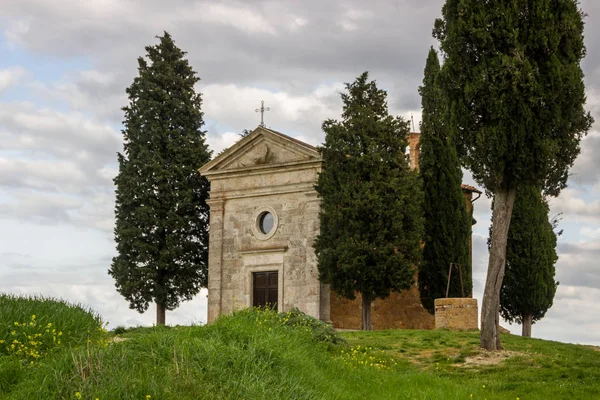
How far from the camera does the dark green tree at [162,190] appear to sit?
28.2m

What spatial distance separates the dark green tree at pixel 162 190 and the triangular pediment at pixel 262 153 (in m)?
1.36

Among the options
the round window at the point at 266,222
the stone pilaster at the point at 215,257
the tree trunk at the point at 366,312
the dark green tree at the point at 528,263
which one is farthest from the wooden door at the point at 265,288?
the dark green tree at the point at 528,263

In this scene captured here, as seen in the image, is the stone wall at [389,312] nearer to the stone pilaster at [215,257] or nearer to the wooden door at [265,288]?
the wooden door at [265,288]

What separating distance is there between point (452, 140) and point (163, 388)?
11932 mm

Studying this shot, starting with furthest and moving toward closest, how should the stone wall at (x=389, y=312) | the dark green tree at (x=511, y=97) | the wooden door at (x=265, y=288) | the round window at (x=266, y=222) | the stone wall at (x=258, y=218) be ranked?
the round window at (x=266, y=222), the wooden door at (x=265, y=288), the stone wall at (x=258, y=218), the stone wall at (x=389, y=312), the dark green tree at (x=511, y=97)

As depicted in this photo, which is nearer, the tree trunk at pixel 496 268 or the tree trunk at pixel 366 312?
the tree trunk at pixel 496 268

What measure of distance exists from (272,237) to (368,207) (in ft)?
15.0

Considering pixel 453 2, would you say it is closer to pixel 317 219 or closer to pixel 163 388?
pixel 317 219

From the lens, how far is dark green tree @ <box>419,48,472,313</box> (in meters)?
25.8

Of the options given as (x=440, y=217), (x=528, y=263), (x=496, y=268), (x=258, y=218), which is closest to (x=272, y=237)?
(x=258, y=218)

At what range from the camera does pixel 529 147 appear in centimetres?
1769

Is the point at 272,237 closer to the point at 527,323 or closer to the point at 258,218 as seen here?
the point at 258,218

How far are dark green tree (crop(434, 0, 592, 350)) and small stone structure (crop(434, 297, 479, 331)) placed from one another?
10.7 ft

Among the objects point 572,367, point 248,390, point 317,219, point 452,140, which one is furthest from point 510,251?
point 248,390
